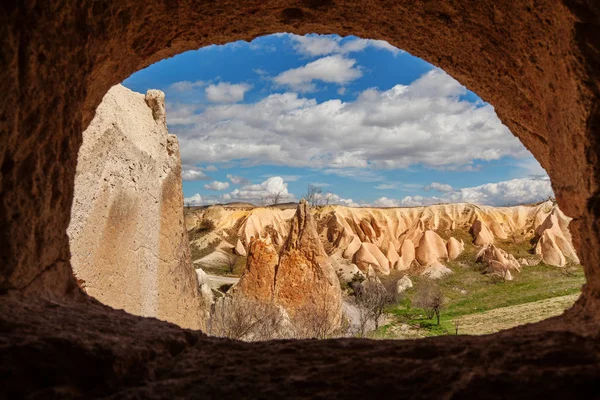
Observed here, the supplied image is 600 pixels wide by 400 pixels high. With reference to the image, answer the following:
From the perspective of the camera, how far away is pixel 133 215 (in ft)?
14.3

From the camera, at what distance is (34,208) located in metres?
1.82

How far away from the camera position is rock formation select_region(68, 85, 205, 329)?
389 centimetres

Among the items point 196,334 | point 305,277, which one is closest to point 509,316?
point 305,277

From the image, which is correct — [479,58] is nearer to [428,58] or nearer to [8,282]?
[428,58]

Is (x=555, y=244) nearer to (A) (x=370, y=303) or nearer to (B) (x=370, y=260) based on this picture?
(B) (x=370, y=260)

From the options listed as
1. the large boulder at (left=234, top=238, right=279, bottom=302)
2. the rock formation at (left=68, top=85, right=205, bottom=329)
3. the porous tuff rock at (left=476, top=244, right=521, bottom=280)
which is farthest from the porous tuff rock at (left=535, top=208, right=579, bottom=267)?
the rock formation at (left=68, top=85, right=205, bottom=329)

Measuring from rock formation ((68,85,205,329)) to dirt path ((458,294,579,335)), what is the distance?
31.3 feet

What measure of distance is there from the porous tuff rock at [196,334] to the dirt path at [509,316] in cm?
1087

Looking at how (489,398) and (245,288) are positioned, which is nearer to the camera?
(489,398)

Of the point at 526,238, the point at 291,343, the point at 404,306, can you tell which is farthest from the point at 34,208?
the point at 526,238

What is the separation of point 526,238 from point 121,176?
102 feet

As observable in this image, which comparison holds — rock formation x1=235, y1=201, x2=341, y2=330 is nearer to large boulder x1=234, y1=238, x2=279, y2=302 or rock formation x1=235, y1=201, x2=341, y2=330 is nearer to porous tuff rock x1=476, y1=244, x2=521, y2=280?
large boulder x1=234, y1=238, x2=279, y2=302

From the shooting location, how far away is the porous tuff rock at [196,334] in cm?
140

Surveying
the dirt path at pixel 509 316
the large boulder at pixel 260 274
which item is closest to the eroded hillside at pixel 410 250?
the large boulder at pixel 260 274
